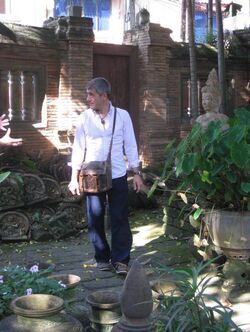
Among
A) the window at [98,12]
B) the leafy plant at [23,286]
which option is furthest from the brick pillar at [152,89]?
the window at [98,12]

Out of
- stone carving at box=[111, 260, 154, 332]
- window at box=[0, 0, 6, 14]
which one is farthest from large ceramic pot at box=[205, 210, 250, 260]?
window at box=[0, 0, 6, 14]

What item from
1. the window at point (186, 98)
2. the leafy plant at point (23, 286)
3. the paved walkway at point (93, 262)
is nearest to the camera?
the leafy plant at point (23, 286)

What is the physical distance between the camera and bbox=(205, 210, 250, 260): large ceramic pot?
464 centimetres

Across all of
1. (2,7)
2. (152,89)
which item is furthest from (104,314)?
(2,7)

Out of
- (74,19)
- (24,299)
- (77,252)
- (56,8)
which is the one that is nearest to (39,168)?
(74,19)

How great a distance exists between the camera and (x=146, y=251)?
658 cm

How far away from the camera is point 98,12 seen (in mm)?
26562

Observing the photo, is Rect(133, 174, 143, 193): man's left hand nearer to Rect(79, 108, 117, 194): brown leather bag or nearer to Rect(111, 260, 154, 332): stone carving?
Rect(79, 108, 117, 194): brown leather bag

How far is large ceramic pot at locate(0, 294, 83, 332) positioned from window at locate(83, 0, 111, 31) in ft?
76.4

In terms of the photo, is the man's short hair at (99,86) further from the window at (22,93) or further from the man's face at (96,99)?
the window at (22,93)

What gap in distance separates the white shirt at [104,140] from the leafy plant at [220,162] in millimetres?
611

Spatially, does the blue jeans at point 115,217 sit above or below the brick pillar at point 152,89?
below

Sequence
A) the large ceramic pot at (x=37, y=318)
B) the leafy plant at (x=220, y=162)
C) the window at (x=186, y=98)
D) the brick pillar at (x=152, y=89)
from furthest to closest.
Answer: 1. the window at (x=186, y=98)
2. the brick pillar at (x=152, y=89)
3. the leafy plant at (x=220, y=162)
4. the large ceramic pot at (x=37, y=318)

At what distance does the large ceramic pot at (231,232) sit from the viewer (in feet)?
15.2
